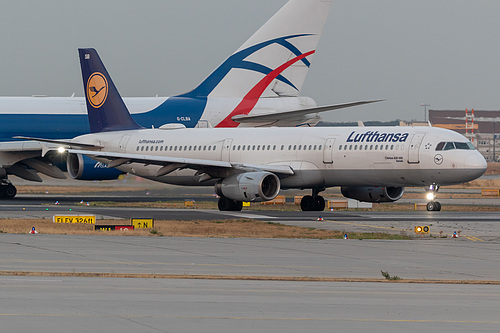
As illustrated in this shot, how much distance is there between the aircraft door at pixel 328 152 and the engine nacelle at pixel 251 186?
8.34 ft

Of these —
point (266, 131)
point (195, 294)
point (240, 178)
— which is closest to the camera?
point (195, 294)

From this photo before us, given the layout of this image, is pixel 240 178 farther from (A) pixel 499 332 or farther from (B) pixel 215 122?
(A) pixel 499 332

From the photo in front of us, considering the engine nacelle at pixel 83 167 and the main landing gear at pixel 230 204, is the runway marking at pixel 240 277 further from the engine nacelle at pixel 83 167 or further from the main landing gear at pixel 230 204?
the engine nacelle at pixel 83 167

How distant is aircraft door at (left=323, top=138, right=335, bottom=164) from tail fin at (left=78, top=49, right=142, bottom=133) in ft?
43.9

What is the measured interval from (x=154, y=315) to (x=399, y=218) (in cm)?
2415

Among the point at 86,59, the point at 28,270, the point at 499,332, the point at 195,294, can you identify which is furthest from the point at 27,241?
the point at 86,59

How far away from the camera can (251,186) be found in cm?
3853

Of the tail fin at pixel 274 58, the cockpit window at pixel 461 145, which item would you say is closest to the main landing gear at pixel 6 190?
the tail fin at pixel 274 58

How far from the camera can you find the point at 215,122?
55.9m

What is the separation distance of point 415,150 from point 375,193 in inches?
158

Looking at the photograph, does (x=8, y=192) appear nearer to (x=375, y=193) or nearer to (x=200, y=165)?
(x=200, y=165)

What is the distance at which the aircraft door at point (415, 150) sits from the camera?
38.3 metres

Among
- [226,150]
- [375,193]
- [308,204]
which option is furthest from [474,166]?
[226,150]

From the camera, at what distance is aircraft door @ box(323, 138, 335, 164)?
40.3 meters
